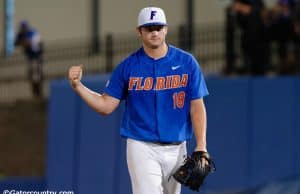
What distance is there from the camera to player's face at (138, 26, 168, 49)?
21.8 ft

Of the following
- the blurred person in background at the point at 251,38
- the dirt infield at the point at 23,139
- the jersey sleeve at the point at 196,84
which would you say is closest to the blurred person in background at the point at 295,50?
the blurred person in background at the point at 251,38

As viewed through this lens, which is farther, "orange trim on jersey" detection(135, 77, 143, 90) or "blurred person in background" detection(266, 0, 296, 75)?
"blurred person in background" detection(266, 0, 296, 75)

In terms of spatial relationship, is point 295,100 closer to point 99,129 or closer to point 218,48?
point 99,129

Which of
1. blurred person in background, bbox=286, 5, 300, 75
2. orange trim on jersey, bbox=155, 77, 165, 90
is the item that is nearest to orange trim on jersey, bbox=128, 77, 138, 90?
orange trim on jersey, bbox=155, 77, 165, 90

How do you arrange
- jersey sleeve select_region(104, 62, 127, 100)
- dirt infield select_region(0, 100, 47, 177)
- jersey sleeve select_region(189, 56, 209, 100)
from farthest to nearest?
dirt infield select_region(0, 100, 47, 177), jersey sleeve select_region(104, 62, 127, 100), jersey sleeve select_region(189, 56, 209, 100)

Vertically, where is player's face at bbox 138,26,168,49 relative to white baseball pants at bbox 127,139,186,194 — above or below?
above

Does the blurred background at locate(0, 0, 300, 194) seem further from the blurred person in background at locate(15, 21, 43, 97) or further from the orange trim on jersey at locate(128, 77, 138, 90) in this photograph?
the orange trim on jersey at locate(128, 77, 138, 90)

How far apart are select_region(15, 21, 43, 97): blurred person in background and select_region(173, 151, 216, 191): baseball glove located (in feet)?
34.3

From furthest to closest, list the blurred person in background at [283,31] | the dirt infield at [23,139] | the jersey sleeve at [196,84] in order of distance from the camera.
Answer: the dirt infield at [23,139], the blurred person in background at [283,31], the jersey sleeve at [196,84]

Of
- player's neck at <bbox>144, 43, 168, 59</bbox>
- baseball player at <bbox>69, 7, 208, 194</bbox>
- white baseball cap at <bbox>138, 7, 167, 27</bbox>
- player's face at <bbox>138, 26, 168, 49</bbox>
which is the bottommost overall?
baseball player at <bbox>69, 7, 208, 194</bbox>

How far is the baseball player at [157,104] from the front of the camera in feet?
21.9

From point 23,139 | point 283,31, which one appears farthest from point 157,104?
point 23,139

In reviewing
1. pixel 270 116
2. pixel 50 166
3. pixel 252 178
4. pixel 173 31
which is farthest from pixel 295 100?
pixel 173 31

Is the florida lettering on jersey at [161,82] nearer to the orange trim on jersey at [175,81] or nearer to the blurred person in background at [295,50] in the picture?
the orange trim on jersey at [175,81]
